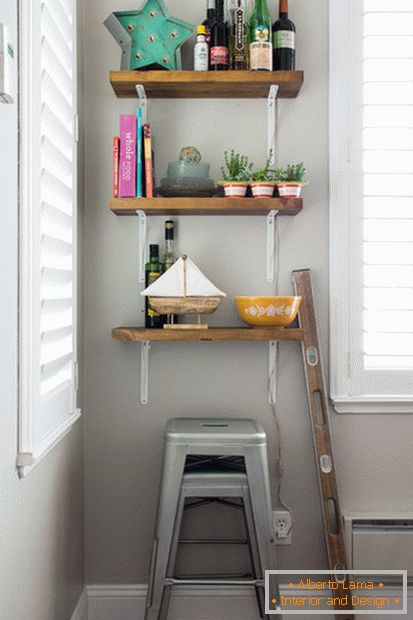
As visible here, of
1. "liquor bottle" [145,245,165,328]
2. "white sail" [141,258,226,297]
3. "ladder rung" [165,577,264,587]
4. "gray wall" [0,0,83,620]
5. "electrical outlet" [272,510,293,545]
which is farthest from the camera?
"electrical outlet" [272,510,293,545]

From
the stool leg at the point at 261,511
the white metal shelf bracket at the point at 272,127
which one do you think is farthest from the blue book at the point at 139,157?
the stool leg at the point at 261,511

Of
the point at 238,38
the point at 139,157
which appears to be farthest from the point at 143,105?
the point at 238,38

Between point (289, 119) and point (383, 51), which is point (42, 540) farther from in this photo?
point (383, 51)

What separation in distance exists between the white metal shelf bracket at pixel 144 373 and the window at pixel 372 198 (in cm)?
65

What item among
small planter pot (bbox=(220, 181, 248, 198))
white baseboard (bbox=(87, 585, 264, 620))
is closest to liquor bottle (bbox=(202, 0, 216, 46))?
small planter pot (bbox=(220, 181, 248, 198))

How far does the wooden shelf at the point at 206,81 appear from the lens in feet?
7.55

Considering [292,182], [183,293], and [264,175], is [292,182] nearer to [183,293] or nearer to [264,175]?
[264,175]

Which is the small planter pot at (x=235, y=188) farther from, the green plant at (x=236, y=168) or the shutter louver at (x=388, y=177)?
the shutter louver at (x=388, y=177)

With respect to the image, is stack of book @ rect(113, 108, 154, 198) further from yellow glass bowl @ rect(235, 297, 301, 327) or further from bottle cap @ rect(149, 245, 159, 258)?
yellow glass bowl @ rect(235, 297, 301, 327)

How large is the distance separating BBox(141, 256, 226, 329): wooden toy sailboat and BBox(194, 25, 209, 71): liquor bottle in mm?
635

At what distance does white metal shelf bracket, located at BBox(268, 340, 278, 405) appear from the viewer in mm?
2512

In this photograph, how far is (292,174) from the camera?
2357mm

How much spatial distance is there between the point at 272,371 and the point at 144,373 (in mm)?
449

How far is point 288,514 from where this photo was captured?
251 cm
